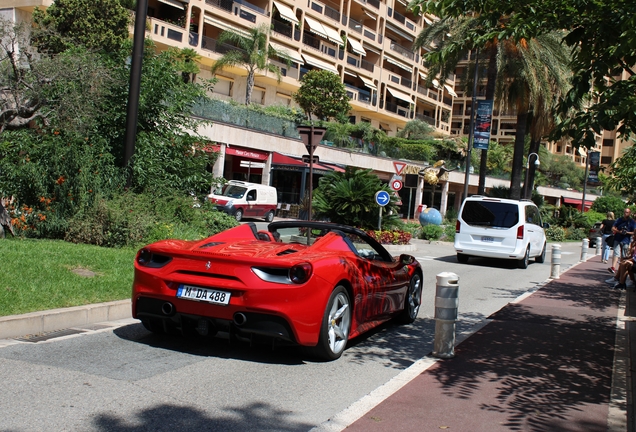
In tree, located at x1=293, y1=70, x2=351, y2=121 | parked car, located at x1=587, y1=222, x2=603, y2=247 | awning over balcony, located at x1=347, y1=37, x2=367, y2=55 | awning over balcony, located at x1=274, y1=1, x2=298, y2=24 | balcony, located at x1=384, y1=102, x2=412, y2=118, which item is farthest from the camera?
balcony, located at x1=384, y1=102, x2=412, y2=118

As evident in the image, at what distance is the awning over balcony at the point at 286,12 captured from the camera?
46594 mm

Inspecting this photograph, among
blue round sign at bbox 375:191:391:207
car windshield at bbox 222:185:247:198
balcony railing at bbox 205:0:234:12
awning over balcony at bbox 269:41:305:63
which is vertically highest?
balcony railing at bbox 205:0:234:12

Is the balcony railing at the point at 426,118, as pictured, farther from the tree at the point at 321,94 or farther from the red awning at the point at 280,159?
the red awning at the point at 280,159

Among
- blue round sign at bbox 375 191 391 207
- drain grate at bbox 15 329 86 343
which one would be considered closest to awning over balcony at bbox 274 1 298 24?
blue round sign at bbox 375 191 391 207

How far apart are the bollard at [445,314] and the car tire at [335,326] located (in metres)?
0.96

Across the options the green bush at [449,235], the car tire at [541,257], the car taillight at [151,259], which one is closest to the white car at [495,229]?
the car tire at [541,257]

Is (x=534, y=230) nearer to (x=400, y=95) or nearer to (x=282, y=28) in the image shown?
(x=282, y=28)

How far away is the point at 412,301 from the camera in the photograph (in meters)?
8.56

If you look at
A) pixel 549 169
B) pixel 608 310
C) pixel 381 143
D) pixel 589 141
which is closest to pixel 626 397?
pixel 589 141

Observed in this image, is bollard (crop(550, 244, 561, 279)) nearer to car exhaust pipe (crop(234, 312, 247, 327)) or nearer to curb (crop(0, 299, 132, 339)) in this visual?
curb (crop(0, 299, 132, 339))

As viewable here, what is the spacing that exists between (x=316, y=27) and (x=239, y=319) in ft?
156

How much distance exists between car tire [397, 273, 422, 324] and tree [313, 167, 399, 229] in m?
11.4

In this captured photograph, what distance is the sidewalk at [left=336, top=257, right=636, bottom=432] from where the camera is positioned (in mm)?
4746

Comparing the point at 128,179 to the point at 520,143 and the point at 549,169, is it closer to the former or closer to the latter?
the point at 520,143
